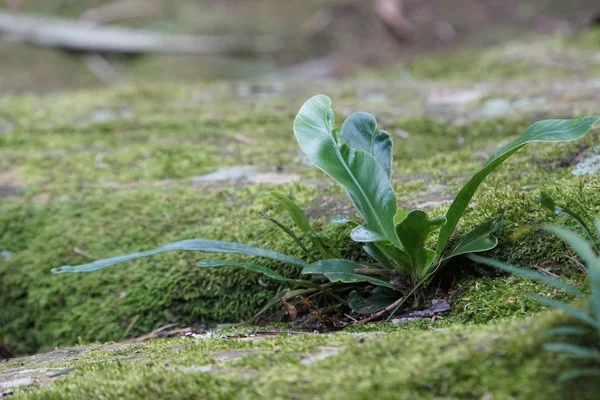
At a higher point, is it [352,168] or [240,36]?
[240,36]

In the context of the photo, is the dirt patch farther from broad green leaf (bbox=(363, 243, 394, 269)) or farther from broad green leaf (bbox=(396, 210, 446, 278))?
broad green leaf (bbox=(396, 210, 446, 278))

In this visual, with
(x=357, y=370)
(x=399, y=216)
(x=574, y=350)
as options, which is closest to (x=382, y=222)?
(x=399, y=216)

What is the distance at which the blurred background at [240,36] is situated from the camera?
16.7 feet

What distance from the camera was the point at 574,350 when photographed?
897 mm

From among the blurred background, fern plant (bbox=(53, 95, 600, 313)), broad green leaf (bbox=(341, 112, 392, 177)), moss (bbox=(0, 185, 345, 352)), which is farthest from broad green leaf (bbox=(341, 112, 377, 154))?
the blurred background

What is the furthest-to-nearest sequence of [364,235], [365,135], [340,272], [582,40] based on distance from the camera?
[582,40], [365,135], [340,272], [364,235]

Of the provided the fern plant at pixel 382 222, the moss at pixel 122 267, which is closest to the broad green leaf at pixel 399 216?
the fern plant at pixel 382 222

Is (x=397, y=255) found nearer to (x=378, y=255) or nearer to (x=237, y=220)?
(x=378, y=255)

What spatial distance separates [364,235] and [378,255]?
0.59ft

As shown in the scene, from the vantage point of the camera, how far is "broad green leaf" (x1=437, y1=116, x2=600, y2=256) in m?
1.40

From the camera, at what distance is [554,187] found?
1.69 meters

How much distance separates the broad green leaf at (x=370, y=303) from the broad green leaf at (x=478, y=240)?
0.55 feet

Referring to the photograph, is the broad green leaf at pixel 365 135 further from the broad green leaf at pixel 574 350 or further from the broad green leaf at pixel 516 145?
the broad green leaf at pixel 574 350

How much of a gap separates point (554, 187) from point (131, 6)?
5038 millimetres
